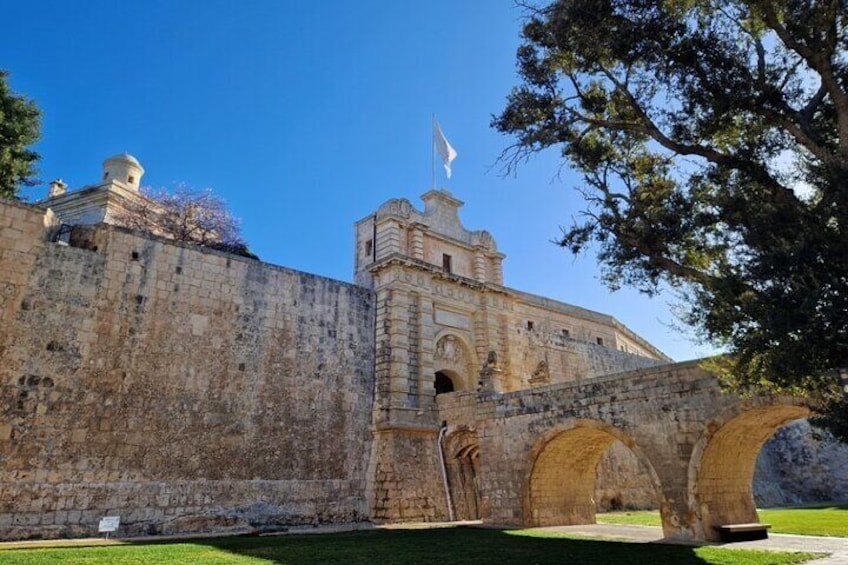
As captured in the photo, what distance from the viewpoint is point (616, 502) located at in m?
20.8

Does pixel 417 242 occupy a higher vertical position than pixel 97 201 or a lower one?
lower

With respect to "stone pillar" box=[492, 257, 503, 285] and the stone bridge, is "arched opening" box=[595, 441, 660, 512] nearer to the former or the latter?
the stone bridge

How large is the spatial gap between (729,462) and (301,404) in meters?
10.4

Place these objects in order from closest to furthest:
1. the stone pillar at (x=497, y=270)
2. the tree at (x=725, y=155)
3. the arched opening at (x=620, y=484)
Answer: the tree at (x=725, y=155)
the arched opening at (x=620, y=484)
the stone pillar at (x=497, y=270)

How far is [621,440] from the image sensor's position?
40.0 ft

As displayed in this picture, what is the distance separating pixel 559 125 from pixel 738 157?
3074 millimetres

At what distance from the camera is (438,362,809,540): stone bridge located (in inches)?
429

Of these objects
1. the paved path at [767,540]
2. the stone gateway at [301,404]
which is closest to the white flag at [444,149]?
the stone gateway at [301,404]

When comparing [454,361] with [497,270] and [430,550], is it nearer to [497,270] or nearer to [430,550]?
[497,270]

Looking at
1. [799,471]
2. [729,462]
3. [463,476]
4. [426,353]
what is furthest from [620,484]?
[799,471]

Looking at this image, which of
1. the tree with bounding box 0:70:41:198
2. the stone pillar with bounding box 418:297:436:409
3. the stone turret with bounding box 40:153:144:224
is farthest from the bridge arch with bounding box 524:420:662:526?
the stone turret with bounding box 40:153:144:224

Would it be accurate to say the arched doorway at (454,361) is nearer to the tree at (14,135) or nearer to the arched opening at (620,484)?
the arched opening at (620,484)

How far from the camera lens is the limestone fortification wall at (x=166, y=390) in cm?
1148

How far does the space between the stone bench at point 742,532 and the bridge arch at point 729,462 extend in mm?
236
